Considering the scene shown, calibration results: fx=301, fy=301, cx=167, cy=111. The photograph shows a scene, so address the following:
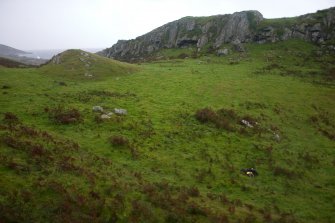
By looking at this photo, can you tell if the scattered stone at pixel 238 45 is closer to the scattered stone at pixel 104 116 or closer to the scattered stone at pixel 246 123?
the scattered stone at pixel 246 123

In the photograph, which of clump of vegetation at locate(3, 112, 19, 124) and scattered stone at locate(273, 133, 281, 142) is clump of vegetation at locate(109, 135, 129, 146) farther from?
scattered stone at locate(273, 133, 281, 142)

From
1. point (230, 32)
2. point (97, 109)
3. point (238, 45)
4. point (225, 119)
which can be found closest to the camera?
point (97, 109)

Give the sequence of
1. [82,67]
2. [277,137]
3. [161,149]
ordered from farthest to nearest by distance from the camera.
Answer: [82,67] → [277,137] → [161,149]

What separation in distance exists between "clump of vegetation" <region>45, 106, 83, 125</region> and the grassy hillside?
0.40ft

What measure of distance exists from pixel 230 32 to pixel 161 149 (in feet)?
300

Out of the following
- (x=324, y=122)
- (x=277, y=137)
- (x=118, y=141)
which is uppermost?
(x=118, y=141)

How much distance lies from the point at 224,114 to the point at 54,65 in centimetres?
3569

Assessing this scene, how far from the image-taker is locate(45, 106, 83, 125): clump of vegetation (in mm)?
31289

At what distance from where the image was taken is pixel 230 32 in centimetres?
11088

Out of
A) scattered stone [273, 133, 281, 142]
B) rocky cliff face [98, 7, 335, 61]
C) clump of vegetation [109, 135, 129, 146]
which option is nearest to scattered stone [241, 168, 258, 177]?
scattered stone [273, 133, 281, 142]

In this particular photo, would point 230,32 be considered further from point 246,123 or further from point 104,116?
point 104,116

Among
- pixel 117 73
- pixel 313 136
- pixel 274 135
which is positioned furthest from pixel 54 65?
pixel 313 136

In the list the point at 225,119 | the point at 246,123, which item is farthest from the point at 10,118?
the point at 246,123

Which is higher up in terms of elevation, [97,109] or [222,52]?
[222,52]
